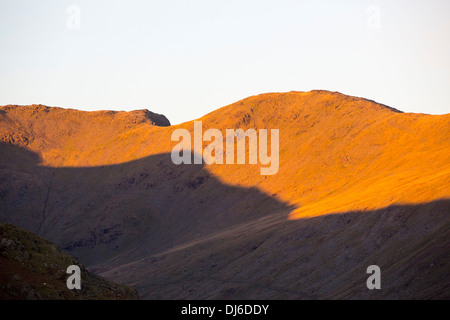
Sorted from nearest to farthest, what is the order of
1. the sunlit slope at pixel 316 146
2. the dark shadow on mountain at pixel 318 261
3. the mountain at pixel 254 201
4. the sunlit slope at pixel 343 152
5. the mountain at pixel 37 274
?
the mountain at pixel 37 274
the dark shadow on mountain at pixel 318 261
the mountain at pixel 254 201
the sunlit slope at pixel 343 152
the sunlit slope at pixel 316 146

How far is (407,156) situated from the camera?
383 feet

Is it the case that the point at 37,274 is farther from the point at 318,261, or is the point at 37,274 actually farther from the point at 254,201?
the point at 254,201

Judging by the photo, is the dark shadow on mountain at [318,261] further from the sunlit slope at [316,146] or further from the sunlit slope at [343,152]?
the sunlit slope at [316,146]

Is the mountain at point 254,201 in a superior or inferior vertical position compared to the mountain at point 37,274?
superior

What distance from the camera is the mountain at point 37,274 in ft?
99.8

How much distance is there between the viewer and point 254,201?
13288 cm

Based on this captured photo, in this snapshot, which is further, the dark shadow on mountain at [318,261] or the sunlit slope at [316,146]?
the sunlit slope at [316,146]

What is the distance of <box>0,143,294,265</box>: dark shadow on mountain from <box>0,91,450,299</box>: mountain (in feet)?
1.26

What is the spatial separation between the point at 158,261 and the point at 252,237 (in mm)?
20876

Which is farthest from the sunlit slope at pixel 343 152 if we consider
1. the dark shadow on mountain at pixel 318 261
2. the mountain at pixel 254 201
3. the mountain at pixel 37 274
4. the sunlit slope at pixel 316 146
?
the mountain at pixel 37 274

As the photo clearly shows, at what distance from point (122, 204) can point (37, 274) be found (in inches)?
4728

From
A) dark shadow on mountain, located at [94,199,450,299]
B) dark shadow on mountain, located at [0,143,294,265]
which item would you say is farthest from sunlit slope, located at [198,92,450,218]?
dark shadow on mountain, located at [0,143,294,265]

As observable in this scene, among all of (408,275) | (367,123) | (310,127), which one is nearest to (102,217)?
(310,127)

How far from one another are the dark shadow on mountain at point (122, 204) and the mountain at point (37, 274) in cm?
8380
